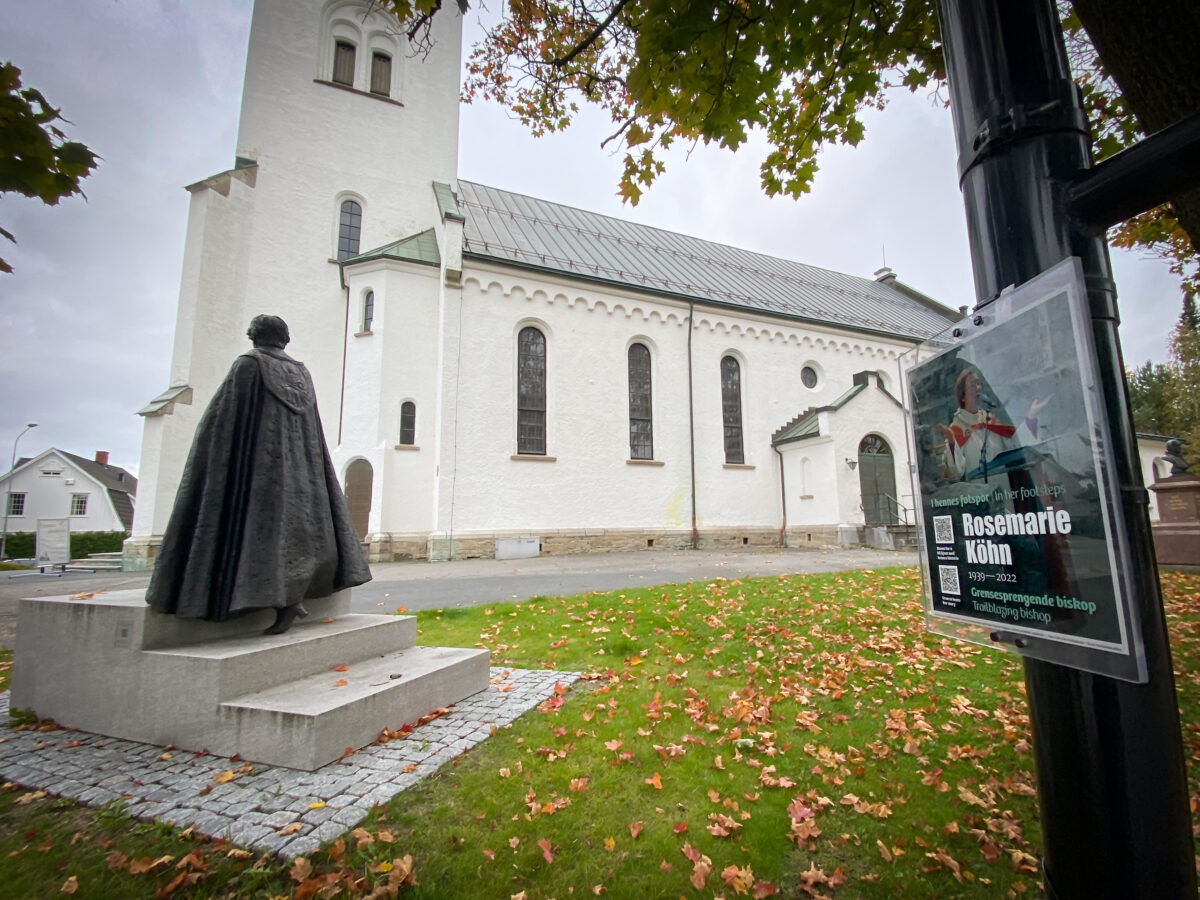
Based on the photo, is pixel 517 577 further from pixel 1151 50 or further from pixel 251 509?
pixel 1151 50

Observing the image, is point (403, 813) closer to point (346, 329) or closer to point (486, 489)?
point (486, 489)

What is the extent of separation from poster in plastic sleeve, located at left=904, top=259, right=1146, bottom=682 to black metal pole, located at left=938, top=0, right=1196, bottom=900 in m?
0.06

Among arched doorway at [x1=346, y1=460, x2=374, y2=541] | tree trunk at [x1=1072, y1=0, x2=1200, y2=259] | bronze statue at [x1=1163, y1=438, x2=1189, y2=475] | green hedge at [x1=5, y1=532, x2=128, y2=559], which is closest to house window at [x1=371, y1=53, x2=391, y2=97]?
arched doorway at [x1=346, y1=460, x2=374, y2=541]

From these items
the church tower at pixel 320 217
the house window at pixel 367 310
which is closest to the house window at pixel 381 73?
the church tower at pixel 320 217

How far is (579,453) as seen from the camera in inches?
635

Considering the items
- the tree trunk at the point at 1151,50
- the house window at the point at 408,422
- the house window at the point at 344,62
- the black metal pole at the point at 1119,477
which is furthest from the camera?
the house window at the point at 344,62

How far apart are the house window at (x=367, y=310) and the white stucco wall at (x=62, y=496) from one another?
107 feet

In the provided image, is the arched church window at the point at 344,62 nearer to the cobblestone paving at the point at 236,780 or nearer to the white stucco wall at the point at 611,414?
the white stucco wall at the point at 611,414

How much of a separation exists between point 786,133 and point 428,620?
6060 mm

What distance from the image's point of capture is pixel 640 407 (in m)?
17.6

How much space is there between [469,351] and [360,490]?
4.69 meters

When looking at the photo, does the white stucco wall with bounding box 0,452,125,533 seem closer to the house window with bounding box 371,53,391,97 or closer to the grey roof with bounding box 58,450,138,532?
the grey roof with bounding box 58,450,138,532

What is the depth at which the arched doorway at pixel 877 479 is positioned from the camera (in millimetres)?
17672

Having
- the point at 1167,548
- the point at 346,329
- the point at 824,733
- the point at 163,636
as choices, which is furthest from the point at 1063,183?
the point at 346,329
